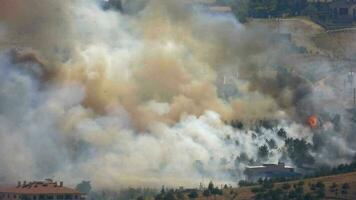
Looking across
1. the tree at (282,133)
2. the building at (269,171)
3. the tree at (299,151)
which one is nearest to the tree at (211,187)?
the building at (269,171)

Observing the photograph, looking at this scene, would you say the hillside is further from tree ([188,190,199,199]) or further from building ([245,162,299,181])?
building ([245,162,299,181])

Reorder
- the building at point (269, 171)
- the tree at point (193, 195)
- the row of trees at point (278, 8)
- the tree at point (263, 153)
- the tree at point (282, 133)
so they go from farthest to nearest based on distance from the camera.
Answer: the row of trees at point (278, 8) → the tree at point (282, 133) → the tree at point (263, 153) → the building at point (269, 171) → the tree at point (193, 195)

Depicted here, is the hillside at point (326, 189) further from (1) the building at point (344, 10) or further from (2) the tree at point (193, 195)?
(1) the building at point (344, 10)

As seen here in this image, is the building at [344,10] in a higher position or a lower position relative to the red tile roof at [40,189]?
higher

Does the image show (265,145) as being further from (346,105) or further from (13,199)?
(13,199)

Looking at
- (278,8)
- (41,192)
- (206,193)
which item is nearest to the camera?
(206,193)

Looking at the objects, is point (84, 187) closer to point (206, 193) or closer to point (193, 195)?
point (193, 195)

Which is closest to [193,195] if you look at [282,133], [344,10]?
[282,133]
